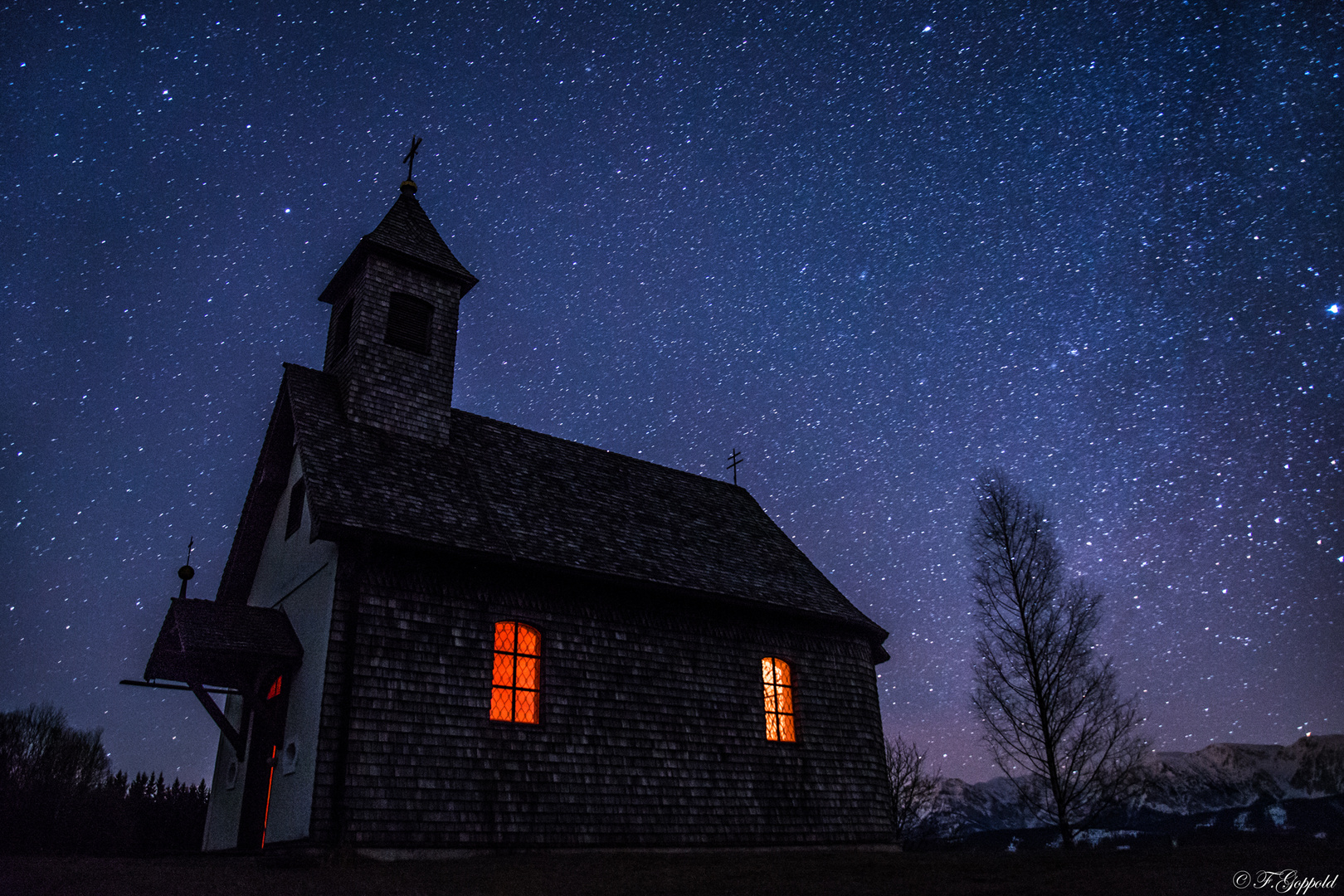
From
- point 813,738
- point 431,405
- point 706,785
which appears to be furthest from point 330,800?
point 813,738

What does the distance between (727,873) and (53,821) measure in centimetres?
2050

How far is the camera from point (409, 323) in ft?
59.3

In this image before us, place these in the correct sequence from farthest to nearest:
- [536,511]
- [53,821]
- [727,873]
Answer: [53,821]
[536,511]
[727,873]

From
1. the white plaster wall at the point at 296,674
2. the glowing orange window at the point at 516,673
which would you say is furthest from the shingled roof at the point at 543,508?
the glowing orange window at the point at 516,673

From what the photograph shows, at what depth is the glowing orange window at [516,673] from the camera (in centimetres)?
1429

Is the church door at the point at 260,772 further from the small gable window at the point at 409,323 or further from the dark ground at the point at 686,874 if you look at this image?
the small gable window at the point at 409,323

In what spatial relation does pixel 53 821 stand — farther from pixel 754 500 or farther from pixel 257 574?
pixel 754 500

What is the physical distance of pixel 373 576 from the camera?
13578mm

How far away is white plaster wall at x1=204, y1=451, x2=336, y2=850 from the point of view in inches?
499
